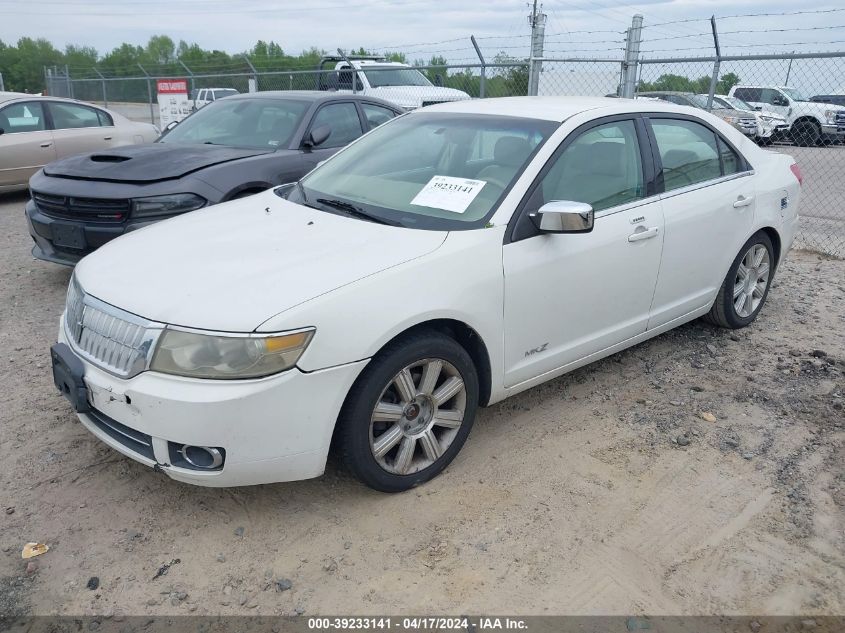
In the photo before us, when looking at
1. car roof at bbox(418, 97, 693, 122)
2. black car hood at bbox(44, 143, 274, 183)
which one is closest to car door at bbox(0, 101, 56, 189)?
black car hood at bbox(44, 143, 274, 183)

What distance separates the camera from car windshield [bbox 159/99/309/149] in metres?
6.34

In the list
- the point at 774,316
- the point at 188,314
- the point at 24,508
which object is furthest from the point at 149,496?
the point at 774,316

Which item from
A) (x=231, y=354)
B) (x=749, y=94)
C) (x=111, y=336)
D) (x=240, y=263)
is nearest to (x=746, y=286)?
(x=240, y=263)

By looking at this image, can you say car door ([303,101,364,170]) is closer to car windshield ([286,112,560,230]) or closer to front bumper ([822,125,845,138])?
car windshield ([286,112,560,230])

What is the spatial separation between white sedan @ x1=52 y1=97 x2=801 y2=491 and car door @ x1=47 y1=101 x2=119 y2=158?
7.23 m

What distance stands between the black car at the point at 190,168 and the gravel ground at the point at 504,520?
153cm

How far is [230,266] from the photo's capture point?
9.74 feet

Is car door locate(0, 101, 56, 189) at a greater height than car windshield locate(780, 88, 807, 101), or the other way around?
car windshield locate(780, 88, 807, 101)

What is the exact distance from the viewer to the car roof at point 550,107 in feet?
12.4

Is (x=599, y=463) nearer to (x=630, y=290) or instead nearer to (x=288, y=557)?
(x=630, y=290)

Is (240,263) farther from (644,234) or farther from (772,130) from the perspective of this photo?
(772,130)

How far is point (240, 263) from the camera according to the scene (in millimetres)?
2992

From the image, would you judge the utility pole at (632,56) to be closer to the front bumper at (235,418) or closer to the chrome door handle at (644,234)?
the chrome door handle at (644,234)

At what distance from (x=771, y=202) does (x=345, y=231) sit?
316 cm
